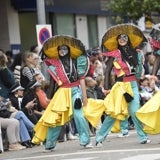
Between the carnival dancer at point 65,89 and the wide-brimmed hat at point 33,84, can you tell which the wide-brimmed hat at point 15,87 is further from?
the carnival dancer at point 65,89

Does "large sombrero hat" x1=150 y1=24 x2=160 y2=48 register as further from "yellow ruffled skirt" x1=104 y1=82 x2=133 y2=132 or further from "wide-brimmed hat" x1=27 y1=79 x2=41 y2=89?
"wide-brimmed hat" x1=27 y1=79 x2=41 y2=89

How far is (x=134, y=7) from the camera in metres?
30.9

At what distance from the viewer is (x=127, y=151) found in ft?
40.2

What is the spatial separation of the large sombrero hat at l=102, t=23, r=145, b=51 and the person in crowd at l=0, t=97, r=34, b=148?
2995mm

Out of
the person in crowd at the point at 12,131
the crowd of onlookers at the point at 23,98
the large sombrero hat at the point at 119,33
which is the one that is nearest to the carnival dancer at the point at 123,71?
the large sombrero hat at the point at 119,33

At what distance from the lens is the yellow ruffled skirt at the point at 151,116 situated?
42.2ft

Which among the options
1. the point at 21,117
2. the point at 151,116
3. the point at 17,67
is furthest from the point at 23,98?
the point at 151,116

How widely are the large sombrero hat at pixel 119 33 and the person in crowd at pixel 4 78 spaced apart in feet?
11.4

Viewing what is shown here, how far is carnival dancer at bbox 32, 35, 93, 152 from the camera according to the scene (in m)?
13.1

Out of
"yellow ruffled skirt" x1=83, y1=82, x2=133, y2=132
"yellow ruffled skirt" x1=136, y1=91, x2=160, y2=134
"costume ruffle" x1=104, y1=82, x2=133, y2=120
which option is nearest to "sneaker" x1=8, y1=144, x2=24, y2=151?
"yellow ruffled skirt" x1=83, y1=82, x2=133, y2=132

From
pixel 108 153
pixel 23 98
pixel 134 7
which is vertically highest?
pixel 134 7

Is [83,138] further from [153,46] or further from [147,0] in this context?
[147,0]

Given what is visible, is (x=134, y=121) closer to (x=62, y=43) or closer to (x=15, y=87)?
(x=62, y=43)

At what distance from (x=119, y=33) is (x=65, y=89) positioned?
1.44 metres
